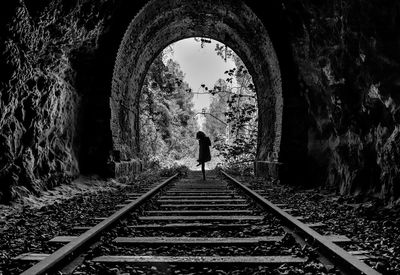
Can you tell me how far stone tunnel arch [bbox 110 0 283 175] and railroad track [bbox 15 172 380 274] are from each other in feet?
17.6

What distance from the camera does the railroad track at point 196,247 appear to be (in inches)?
106

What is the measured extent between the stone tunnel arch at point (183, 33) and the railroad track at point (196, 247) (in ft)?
17.6

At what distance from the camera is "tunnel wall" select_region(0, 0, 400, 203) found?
5074mm

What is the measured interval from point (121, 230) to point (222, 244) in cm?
115

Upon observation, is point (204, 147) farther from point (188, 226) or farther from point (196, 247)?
point (196, 247)

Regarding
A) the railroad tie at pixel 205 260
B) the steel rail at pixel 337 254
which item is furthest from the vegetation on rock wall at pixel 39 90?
the steel rail at pixel 337 254

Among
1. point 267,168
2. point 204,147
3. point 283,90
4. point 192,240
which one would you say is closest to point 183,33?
point 204,147

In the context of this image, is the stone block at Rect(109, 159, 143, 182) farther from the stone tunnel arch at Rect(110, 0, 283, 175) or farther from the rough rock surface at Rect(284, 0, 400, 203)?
the rough rock surface at Rect(284, 0, 400, 203)

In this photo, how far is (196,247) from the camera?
3311mm

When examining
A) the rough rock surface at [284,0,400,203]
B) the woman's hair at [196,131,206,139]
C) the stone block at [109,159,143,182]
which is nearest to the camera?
the rough rock surface at [284,0,400,203]

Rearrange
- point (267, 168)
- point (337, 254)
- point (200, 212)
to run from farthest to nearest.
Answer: point (267, 168), point (200, 212), point (337, 254)

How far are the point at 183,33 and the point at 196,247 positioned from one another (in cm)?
1158

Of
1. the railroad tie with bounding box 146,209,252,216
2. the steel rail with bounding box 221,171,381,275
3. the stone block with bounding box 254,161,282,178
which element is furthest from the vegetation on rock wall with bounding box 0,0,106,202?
the stone block with bounding box 254,161,282,178

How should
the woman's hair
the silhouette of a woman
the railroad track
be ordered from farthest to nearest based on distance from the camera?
1. the silhouette of a woman
2. the woman's hair
3. the railroad track
